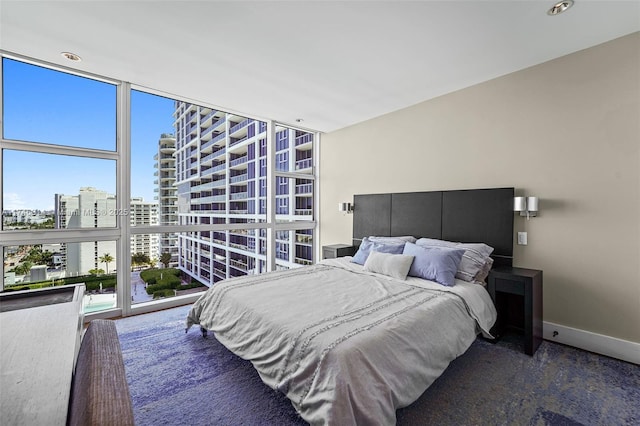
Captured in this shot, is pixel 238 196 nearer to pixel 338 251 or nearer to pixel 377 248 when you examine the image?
pixel 338 251

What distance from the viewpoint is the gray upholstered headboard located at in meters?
3.07

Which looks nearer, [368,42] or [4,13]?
[4,13]

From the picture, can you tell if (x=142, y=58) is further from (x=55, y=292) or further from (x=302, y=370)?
(x=302, y=370)

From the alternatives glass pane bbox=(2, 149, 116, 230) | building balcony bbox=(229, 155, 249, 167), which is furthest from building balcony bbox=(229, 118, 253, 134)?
glass pane bbox=(2, 149, 116, 230)

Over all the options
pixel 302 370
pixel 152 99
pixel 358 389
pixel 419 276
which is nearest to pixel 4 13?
pixel 152 99

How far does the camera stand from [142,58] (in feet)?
9.27

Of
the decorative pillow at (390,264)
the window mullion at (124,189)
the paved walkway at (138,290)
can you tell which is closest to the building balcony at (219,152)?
the window mullion at (124,189)

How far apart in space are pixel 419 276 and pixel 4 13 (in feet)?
13.5

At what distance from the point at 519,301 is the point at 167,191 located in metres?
4.44

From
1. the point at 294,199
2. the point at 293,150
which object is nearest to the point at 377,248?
the point at 294,199

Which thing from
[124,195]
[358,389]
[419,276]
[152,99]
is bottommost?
[358,389]

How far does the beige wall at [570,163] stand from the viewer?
2459mm

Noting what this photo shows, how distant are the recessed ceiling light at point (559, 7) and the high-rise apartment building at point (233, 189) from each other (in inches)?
150

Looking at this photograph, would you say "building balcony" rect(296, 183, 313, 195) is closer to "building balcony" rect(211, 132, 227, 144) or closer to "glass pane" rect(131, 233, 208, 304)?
"building balcony" rect(211, 132, 227, 144)
